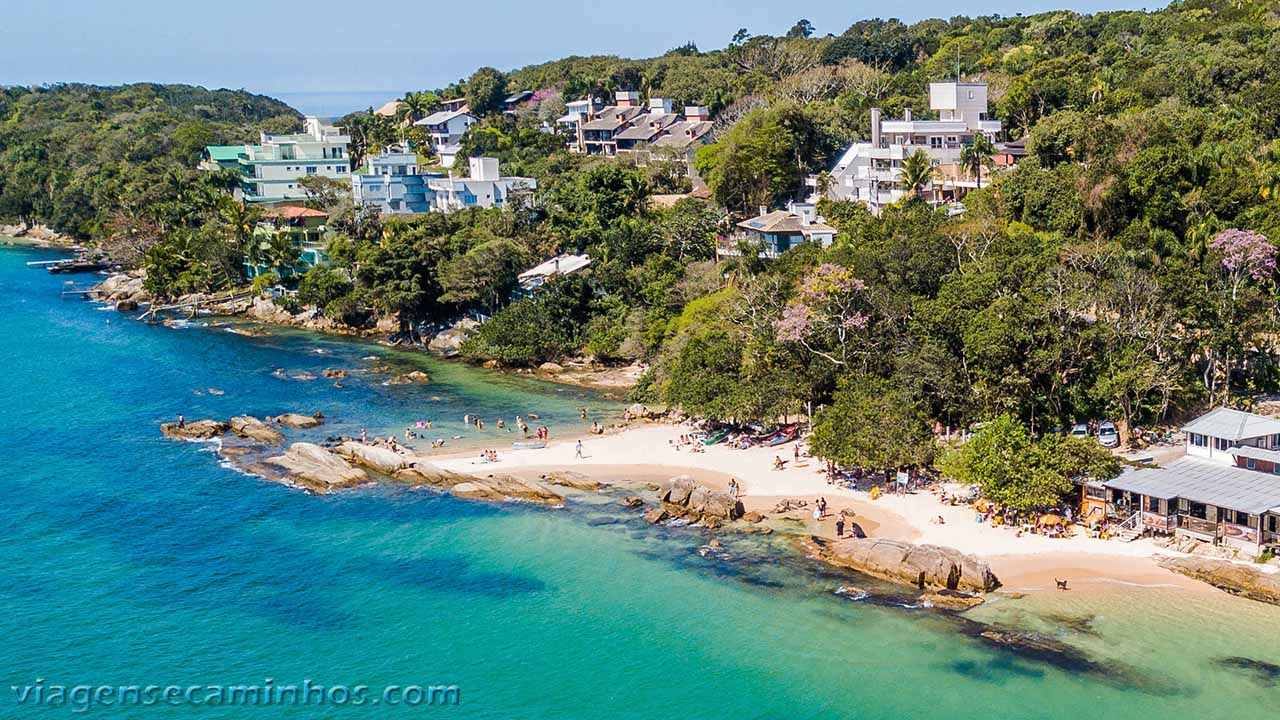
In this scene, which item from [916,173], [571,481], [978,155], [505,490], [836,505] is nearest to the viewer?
[836,505]

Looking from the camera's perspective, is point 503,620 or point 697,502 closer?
point 503,620

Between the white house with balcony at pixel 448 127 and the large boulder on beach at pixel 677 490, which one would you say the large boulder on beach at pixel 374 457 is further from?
the white house with balcony at pixel 448 127

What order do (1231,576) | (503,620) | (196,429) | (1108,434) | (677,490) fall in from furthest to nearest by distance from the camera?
(196,429) < (1108,434) < (677,490) < (503,620) < (1231,576)

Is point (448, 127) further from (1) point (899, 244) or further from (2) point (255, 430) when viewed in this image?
(1) point (899, 244)

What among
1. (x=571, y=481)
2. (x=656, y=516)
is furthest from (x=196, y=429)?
(x=656, y=516)

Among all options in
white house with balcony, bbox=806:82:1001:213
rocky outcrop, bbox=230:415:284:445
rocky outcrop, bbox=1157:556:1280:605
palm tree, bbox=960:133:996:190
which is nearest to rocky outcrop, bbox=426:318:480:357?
rocky outcrop, bbox=230:415:284:445

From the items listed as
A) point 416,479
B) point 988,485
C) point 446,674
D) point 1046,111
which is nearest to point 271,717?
point 446,674

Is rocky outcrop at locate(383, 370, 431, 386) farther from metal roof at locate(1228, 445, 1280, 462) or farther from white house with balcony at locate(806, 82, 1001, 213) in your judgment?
metal roof at locate(1228, 445, 1280, 462)

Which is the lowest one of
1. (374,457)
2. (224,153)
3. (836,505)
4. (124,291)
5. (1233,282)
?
(836,505)
